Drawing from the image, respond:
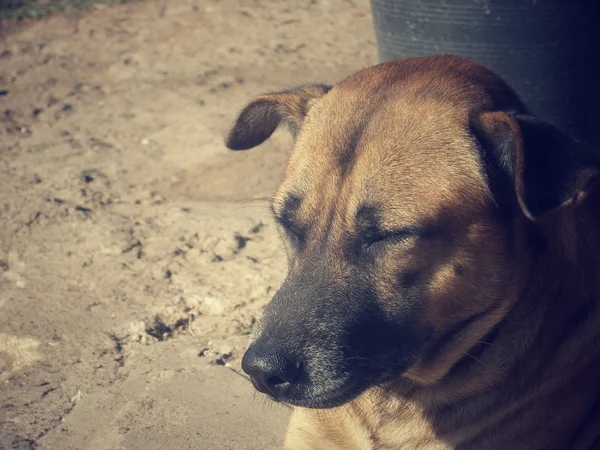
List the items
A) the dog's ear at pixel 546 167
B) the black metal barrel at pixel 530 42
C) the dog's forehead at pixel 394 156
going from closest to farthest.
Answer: the dog's ear at pixel 546 167 → the dog's forehead at pixel 394 156 → the black metal barrel at pixel 530 42

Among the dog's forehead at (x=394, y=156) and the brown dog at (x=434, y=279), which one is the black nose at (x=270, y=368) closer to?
the brown dog at (x=434, y=279)

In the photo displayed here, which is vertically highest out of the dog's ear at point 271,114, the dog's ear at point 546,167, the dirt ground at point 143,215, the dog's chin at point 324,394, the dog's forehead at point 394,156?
the dog's ear at point 546,167

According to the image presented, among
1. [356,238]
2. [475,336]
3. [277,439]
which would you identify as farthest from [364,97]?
[277,439]

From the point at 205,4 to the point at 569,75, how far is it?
5.06m

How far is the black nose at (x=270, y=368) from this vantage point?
9.14 ft

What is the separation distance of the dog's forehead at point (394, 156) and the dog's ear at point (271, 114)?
1.48ft

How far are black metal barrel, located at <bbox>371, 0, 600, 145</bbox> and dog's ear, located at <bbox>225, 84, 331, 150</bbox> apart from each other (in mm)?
1857

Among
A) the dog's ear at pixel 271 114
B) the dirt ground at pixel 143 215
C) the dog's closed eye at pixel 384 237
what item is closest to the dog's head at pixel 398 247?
the dog's closed eye at pixel 384 237

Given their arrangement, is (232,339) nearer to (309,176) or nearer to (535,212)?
(309,176)

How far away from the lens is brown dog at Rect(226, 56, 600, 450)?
2.87m

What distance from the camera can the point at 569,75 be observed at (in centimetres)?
522

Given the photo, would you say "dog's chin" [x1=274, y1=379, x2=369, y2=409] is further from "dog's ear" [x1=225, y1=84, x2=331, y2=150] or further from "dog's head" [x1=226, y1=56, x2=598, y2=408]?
"dog's ear" [x1=225, y1=84, x2=331, y2=150]

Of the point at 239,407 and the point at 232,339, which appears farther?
the point at 232,339

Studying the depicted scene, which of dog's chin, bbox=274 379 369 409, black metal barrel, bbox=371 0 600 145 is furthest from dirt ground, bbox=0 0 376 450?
black metal barrel, bbox=371 0 600 145
